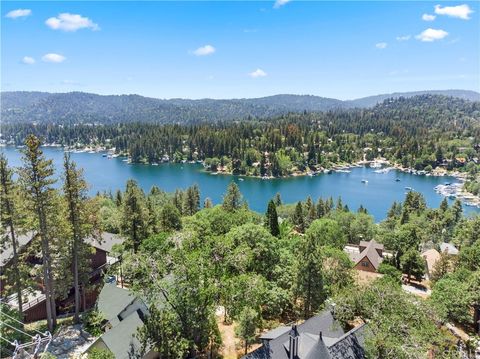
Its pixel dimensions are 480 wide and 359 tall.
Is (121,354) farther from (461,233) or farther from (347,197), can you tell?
(347,197)

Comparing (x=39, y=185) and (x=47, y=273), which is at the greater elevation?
(x=39, y=185)

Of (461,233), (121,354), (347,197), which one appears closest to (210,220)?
(121,354)

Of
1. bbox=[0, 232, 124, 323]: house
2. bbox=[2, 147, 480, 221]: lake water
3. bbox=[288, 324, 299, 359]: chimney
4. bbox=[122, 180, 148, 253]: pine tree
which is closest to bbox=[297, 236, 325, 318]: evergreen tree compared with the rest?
bbox=[288, 324, 299, 359]: chimney

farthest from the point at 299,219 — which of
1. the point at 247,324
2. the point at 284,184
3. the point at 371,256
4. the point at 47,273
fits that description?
the point at 284,184

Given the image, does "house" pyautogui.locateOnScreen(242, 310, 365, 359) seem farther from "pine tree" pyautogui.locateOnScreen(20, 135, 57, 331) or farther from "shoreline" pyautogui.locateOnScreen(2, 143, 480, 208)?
"shoreline" pyautogui.locateOnScreen(2, 143, 480, 208)

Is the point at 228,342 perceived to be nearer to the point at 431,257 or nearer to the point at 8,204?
the point at 8,204

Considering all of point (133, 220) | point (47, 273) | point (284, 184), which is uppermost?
point (133, 220)
